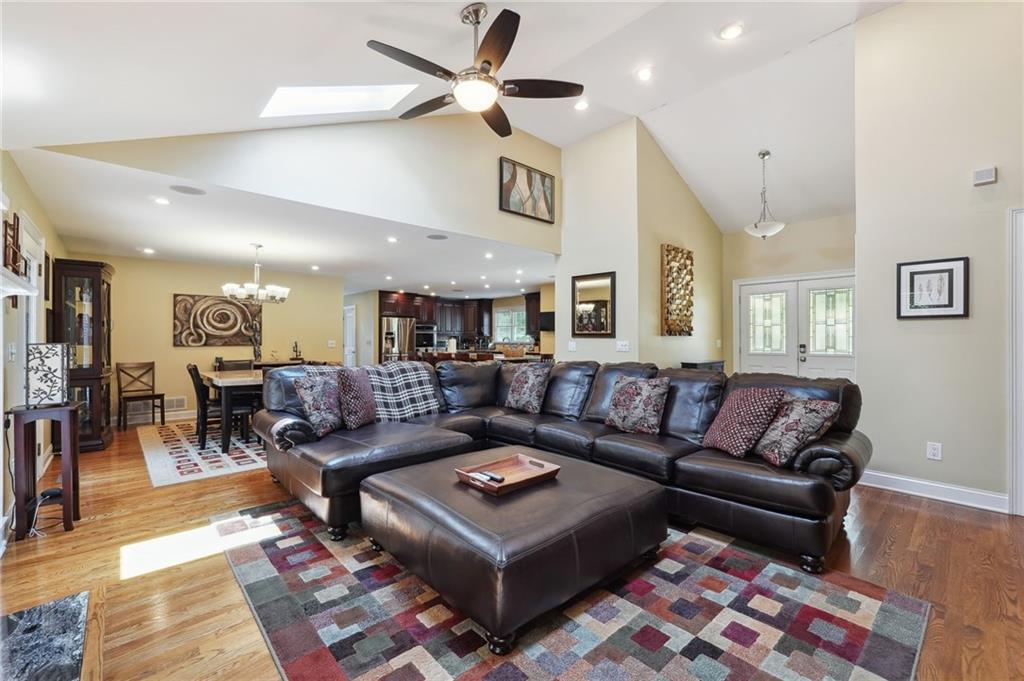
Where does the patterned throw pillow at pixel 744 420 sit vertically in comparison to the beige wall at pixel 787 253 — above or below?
below

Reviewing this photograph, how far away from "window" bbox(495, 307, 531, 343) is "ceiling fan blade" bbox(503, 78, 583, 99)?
9.04m

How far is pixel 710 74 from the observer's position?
441 cm

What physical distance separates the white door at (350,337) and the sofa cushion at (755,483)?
32.8 feet

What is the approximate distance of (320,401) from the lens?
11.0 ft

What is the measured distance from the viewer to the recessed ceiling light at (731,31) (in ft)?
12.0

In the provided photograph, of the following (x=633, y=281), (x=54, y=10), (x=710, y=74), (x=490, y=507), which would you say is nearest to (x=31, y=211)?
(x=54, y=10)

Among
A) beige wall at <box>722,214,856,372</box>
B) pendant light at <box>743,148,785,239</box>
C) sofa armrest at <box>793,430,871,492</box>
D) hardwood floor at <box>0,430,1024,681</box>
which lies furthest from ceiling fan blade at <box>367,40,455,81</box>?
beige wall at <box>722,214,856,372</box>

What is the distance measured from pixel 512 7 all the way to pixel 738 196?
4.57m

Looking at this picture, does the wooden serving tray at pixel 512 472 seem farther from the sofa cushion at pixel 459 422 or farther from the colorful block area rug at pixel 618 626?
the sofa cushion at pixel 459 422

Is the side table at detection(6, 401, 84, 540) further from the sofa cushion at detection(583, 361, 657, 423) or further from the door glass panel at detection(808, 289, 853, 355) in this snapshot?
the door glass panel at detection(808, 289, 853, 355)

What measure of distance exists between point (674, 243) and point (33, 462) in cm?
637

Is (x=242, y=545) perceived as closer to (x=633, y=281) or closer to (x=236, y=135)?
(x=236, y=135)

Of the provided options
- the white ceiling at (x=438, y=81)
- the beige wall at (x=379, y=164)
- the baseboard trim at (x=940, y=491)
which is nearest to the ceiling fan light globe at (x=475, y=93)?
the white ceiling at (x=438, y=81)

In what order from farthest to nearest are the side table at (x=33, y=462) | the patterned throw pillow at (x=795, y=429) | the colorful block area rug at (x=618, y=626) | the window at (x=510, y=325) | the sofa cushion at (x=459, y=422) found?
the window at (x=510, y=325), the sofa cushion at (x=459, y=422), the side table at (x=33, y=462), the patterned throw pillow at (x=795, y=429), the colorful block area rug at (x=618, y=626)
